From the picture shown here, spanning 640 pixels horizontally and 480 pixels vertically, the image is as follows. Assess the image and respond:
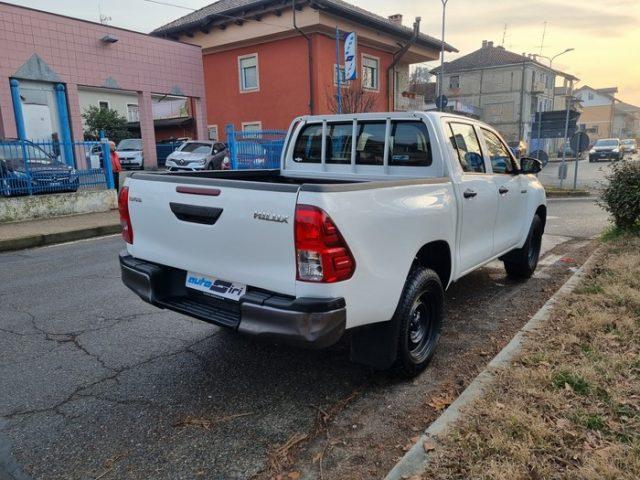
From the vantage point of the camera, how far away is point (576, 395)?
9.89 feet

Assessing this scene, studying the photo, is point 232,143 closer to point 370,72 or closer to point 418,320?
point 370,72

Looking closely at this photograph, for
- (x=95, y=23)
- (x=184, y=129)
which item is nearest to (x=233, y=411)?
(x=95, y=23)

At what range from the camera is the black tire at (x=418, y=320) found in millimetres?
3287

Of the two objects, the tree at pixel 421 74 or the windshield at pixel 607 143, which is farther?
the tree at pixel 421 74

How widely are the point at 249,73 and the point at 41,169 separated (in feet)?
50.3

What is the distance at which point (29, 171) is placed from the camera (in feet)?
37.4

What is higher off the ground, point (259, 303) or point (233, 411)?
point (259, 303)

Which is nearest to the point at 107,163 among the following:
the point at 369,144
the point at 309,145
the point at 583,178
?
the point at 309,145

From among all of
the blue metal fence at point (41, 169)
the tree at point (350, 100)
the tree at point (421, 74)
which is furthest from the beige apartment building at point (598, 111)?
the blue metal fence at point (41, 169)

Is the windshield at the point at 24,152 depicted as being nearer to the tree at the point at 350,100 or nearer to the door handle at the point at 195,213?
the door handle at the point at 195,213

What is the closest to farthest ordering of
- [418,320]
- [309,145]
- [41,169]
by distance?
[418,320]
[309,145]
[41,169]

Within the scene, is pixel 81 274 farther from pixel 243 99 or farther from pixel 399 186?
pixel 243 99

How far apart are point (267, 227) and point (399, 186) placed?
3.09 feet

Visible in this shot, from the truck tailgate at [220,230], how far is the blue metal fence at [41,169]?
9281 mm
